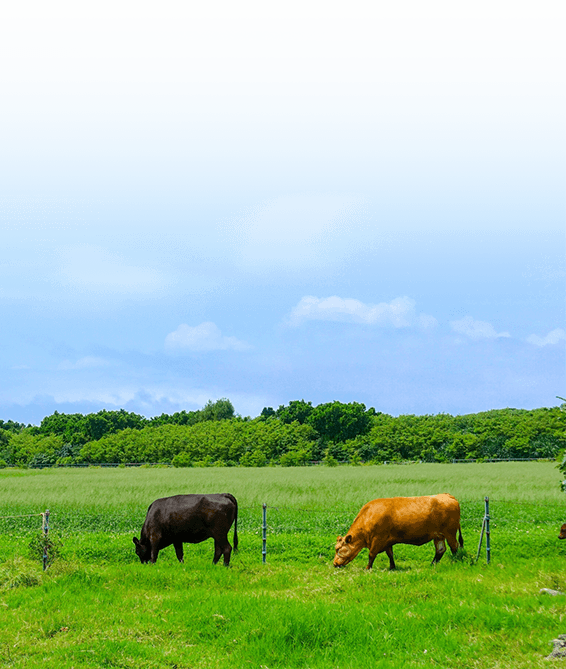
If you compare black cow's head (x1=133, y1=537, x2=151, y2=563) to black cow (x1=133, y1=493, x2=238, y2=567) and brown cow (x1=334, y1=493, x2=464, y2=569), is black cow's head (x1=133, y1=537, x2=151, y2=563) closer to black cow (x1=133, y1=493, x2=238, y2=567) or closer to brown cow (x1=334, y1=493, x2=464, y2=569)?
black cow (x1=133, y1=493, x2=238, y2=567)

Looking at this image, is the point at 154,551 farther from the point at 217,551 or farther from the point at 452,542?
the point at 452,542

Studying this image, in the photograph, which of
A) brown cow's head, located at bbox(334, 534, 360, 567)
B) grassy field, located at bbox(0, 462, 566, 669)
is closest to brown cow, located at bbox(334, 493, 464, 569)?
brown cow's head, located at bbox(334, 534, 360, 567)

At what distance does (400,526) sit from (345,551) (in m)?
1.42

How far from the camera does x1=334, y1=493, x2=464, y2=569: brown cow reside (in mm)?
12773

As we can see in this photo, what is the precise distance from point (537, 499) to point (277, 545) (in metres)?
15.4

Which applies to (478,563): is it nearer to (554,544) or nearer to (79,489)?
(554,544)

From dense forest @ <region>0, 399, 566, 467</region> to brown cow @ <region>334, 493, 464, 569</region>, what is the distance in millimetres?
61644

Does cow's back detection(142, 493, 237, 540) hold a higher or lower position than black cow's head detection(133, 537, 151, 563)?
higher

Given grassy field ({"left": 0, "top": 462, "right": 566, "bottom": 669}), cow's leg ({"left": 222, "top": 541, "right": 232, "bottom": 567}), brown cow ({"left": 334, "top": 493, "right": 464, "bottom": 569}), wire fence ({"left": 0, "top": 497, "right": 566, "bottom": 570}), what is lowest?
wire fence ({"left": 0, "top": 497, "right": 566, "bottom": 570})

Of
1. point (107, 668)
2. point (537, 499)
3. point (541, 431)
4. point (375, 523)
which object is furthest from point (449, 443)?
point (107, 668)

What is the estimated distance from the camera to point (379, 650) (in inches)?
331

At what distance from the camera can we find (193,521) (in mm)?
13516

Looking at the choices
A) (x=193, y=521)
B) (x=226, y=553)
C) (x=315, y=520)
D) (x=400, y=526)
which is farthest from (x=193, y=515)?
(x=315, y=520)

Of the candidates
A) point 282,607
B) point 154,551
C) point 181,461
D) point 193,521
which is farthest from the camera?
point 181,461
